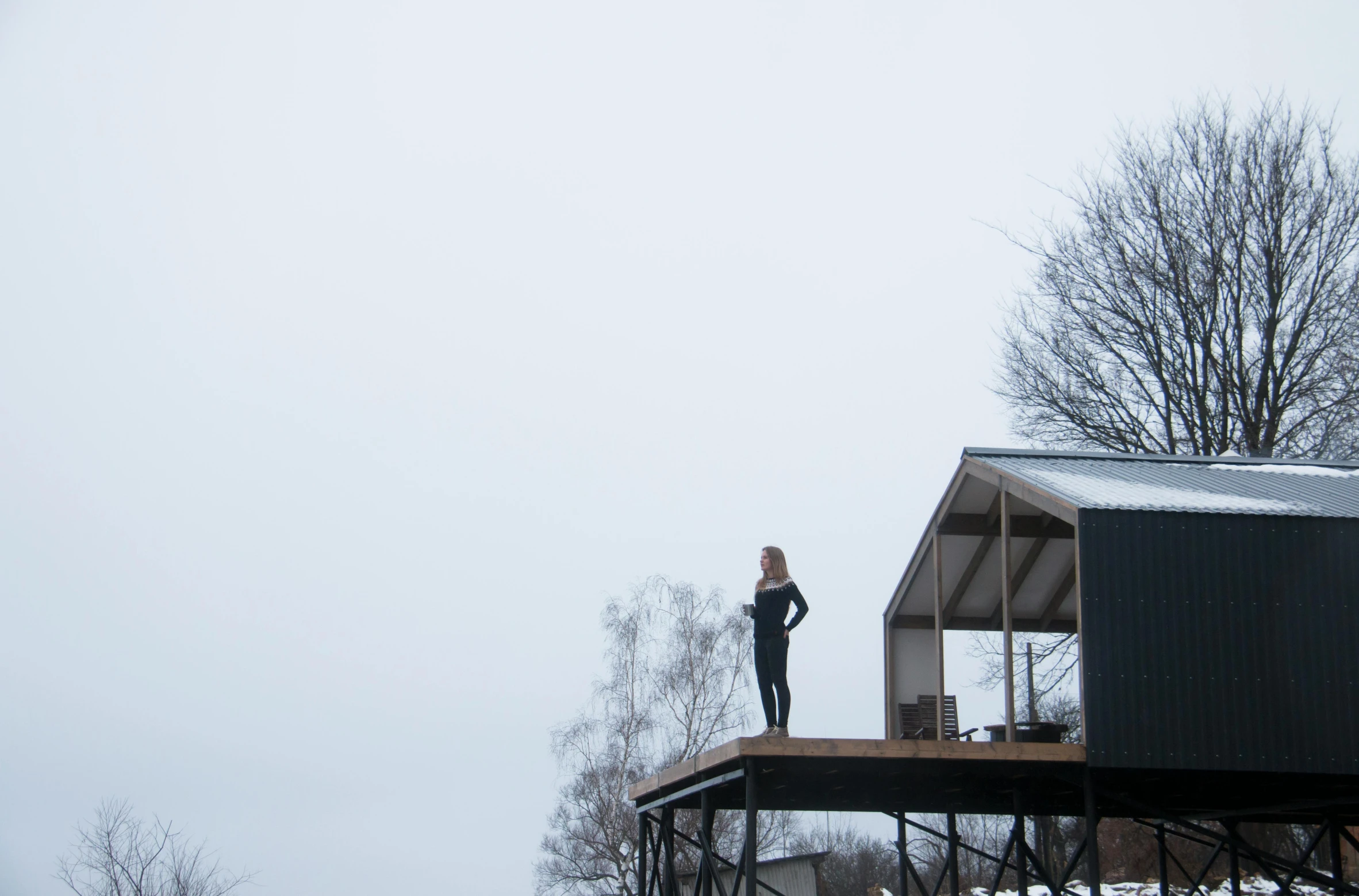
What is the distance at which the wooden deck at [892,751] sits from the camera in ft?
30.6

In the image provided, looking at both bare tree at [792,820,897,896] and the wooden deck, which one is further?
bare tree at [792,820,897,896]

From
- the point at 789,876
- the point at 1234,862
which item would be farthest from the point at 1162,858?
the point at 789,876

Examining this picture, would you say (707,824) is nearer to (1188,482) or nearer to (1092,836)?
(1092,836)

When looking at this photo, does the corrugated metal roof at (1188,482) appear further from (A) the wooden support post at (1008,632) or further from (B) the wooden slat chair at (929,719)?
(B) the wooden slat chair at (929,719)

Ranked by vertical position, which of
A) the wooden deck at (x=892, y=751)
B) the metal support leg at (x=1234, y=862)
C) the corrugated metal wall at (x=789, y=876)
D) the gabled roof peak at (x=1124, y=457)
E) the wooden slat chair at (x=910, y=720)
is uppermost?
the gabled roof peak at (x=1124, y=457)

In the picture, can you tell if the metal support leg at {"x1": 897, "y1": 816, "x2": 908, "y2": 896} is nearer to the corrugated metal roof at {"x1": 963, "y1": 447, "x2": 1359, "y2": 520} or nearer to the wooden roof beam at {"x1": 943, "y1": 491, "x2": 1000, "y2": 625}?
the wooden roof beam at {"x1": 943, "y1": 491, "x2": 1000, "y2": 625}

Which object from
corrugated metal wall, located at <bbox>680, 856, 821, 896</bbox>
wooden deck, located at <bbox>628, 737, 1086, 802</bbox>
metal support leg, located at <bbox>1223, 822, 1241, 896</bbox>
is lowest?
corrugated metal wall, located at <bbox>680, 856, 821, 896</bbox>

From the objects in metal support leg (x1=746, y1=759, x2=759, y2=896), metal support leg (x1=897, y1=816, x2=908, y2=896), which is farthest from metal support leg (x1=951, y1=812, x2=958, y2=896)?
metal support leg (x1=746, y1=759, x2=759, y2=896)

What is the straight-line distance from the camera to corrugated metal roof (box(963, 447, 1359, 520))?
1022 centimetres

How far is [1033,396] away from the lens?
26.4 m

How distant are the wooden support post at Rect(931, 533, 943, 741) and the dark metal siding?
7.63 ft

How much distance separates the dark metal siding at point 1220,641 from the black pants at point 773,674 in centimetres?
223

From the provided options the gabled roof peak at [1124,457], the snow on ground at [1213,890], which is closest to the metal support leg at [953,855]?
the gabled roof peak at [1124,457]

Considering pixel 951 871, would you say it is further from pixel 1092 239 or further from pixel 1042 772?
pixel 1092 239
